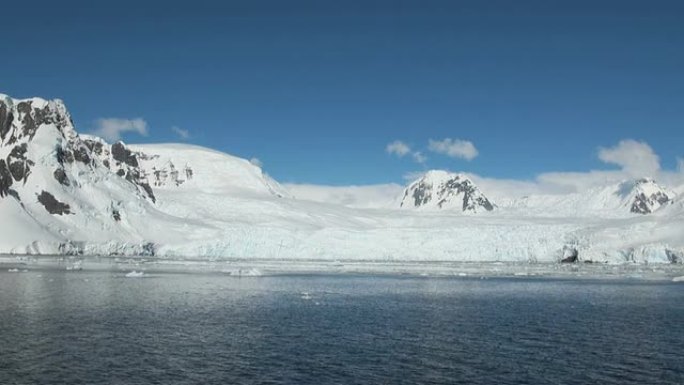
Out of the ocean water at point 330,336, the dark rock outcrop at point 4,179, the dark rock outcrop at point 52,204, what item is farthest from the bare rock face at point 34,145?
the ocean water at point 330,336

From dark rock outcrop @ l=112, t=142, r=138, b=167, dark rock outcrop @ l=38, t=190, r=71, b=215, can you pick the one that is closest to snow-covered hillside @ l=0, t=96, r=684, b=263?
dark rock outcrop @ l=38, t=190, r=71, b=215

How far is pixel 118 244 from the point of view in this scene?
13238cm

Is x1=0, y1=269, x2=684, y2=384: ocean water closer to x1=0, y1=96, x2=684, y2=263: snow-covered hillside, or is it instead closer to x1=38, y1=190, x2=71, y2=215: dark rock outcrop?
x1=0, y1=96, x2=684, y2=263: snow-covered hillside

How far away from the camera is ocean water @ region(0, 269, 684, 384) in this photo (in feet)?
76.5

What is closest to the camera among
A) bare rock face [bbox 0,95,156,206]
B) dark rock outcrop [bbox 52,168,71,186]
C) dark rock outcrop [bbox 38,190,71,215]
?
dark rock outcrop [bbox 38,190,71,215]

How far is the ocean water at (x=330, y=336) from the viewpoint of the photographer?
23.3 metres

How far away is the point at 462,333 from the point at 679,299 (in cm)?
2641

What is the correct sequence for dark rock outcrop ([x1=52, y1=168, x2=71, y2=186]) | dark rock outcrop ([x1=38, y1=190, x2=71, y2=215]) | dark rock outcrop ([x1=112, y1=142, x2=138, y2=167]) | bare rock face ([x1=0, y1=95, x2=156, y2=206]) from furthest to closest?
dark rock outcrop ([x1=112, y1=142, x2=138, y2=167]) → dark rock outcrop ([x1=52, y1=168, x2=71, y2=186]) → bare rock face ([x1=0, y1=95, x2=156, y2=206]) → dark rock outcrop ([x1=38, y1=190, x2=71, y2=215])

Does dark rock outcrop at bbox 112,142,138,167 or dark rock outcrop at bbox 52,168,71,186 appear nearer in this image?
dark rock outcrop at bbox 52,168,71,186

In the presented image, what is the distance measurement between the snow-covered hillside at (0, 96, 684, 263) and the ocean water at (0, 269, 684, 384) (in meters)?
55.7

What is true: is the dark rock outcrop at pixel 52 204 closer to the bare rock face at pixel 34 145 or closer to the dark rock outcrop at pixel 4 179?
the bare rock face at pixel 34 145

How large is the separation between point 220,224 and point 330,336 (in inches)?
4288

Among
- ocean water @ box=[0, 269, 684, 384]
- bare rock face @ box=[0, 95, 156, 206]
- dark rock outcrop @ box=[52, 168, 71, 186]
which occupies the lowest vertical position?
ocean water @ box=[0, 269, 684, 384]

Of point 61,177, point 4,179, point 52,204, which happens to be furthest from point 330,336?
point 61,177
